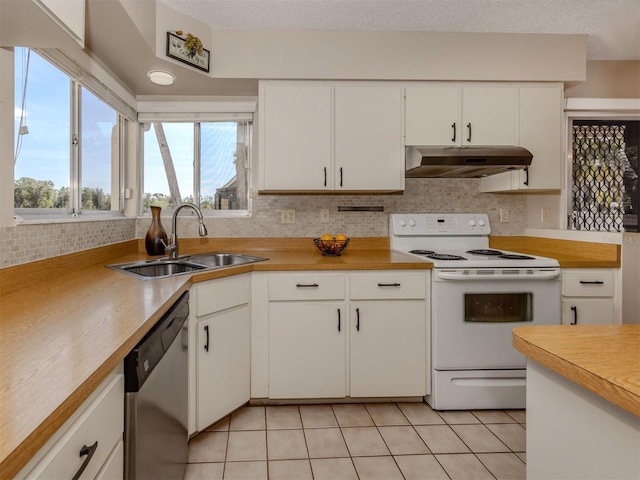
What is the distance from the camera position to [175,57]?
7.35 feet

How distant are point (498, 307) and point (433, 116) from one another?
1287 mm

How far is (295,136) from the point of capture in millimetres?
2557

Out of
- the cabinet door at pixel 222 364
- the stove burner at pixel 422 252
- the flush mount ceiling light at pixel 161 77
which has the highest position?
the flush mount ceiling light at pixel 161 77

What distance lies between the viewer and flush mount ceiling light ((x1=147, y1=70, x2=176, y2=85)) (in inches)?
94.0

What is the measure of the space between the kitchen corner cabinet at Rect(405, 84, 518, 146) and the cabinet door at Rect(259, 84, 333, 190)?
22.3 inches

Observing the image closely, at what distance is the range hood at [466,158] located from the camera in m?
2.40

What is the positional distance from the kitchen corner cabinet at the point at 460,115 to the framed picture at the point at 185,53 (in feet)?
4.26

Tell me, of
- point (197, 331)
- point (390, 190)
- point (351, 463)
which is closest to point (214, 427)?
point (197, 331)

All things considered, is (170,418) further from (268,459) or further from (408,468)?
(408,468)

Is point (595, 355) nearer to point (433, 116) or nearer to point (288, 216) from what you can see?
point (433, 116)

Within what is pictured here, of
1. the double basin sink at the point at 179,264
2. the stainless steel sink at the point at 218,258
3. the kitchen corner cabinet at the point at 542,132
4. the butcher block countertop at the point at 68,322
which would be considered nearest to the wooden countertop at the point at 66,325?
the butcher block countertop at the point at 68,322

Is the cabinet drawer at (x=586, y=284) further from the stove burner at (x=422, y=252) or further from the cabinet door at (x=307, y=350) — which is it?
the cabinet door at (x=307, y=350)

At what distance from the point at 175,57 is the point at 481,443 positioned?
2.64 metres

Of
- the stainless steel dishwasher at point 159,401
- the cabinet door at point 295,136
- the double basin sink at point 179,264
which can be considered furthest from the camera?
the cabinet door at point 295,136
